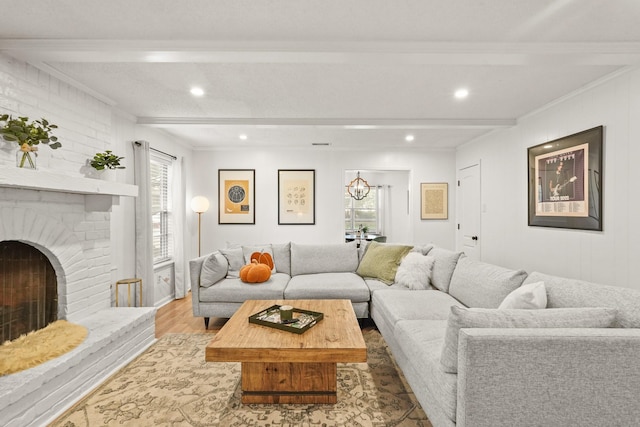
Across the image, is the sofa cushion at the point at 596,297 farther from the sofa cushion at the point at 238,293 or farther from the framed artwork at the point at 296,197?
the framed artwork at the point at 296,197

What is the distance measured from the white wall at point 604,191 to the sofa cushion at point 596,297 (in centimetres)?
116

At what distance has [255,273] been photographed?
346 cm

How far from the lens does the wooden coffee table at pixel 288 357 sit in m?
1.86

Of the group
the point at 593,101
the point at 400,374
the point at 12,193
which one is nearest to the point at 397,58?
the point at 593,101

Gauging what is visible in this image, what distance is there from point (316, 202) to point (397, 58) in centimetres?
358

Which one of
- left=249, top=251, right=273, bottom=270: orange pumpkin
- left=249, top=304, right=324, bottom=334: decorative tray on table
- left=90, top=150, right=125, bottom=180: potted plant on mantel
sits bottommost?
left=249, top=304, right=324, bottom=334: decorative tray on table

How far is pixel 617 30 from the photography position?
77.6 inches

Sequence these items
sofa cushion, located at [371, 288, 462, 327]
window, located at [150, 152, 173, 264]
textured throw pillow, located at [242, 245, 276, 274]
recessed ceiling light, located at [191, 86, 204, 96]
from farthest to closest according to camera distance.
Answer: window, located at [150, 152, 173, 264]
textured throw pillow, located at [242, 245, 276, 274]
recessed ceiling light, located at [191, 86, 204, 96]
sofa cushion, located at [371, 288, 462, 327]

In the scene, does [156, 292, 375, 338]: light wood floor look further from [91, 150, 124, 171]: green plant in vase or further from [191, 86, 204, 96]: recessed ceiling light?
[191, 86, 204, 96]: recessed ceiling light

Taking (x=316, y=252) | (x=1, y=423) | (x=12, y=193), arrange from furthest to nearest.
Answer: (x=316, y=252) → (x=12, y=193) → (x=1, y=423)

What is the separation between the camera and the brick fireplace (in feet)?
6.02

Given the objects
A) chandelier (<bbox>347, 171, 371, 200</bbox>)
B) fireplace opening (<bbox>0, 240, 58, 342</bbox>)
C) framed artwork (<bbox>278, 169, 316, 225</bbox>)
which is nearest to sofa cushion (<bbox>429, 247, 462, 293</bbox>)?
framed artwork (<bbox>278, 169, 316, 225</bbox>)

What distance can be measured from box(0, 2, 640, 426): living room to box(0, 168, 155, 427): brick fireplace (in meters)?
0.04

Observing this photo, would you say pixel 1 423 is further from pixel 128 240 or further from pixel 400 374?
pixel 400 374
